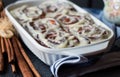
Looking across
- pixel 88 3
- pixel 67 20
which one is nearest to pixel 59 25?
pixel 67 20

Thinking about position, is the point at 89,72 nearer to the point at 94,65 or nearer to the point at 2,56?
the point at 94,65

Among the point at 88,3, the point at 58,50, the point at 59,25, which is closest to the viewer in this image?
the point at 58,50

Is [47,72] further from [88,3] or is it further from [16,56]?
[88,3]

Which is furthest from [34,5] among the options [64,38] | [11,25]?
[64,38]

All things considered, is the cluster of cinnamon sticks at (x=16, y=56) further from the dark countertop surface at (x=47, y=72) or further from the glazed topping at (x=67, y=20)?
the glazed topping at (x=67, y=20)

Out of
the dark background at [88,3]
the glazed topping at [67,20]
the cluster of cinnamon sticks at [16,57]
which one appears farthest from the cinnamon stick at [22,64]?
the dark background at [88,3]
